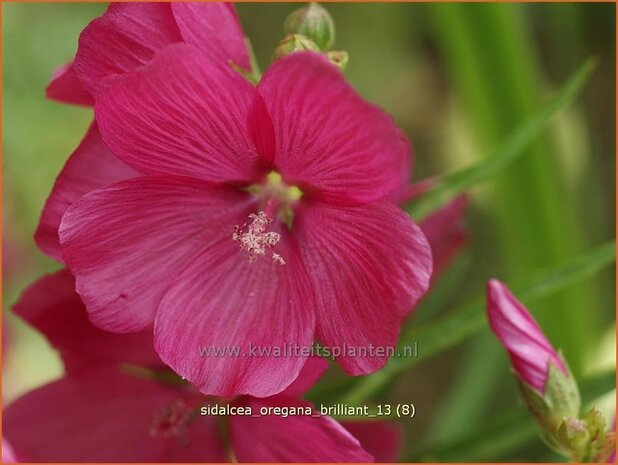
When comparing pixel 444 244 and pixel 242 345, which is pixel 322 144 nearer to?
pixel 242 345

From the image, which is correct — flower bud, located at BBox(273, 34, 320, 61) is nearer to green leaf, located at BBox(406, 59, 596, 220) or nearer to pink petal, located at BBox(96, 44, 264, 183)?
pink petal, located at BBox(96, 44, 264, 183)

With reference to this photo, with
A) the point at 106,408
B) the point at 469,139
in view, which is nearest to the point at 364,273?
the point at 106,408

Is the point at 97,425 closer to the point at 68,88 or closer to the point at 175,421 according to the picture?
the point at 175,421

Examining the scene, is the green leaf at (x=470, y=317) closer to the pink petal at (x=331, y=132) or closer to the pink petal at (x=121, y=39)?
the pink petal at (x=331, y=132)

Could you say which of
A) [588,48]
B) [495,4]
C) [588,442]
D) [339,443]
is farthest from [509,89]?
[339,443]

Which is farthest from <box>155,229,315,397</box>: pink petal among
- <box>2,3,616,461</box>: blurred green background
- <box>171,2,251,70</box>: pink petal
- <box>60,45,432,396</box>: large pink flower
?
<box>2,3,616,461</box>: blurred green background
